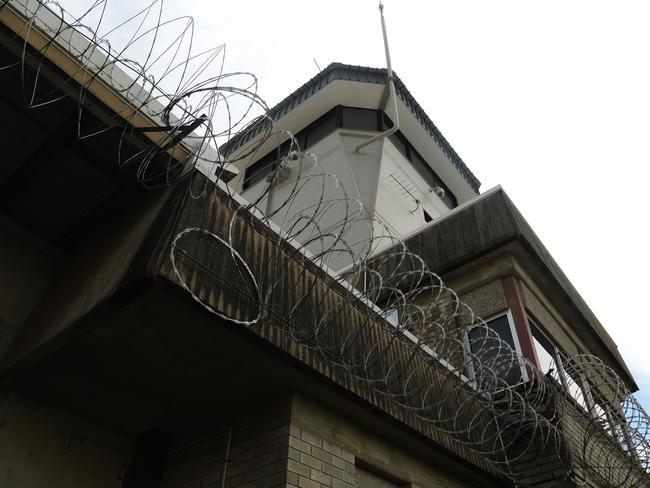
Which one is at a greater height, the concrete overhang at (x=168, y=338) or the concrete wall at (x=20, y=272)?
the concrete wall at (x=20, y=272)

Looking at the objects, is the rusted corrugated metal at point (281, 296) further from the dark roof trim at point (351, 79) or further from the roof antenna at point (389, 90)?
the dark roof trim at point (351, 79)

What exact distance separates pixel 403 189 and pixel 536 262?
6.30 metres

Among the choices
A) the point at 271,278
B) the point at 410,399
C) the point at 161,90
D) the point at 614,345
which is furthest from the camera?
the point at 614,345

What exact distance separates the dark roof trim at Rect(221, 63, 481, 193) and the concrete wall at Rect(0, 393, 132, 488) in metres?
10.4

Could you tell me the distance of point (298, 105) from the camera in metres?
15.8

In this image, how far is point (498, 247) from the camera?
8273 mm

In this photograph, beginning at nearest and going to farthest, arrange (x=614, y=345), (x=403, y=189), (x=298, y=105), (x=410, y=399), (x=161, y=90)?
(x=161, y=90)
(x=410, y=399)
(x=614, y=345)
(x=403, y=189)
(x=298, y=105)

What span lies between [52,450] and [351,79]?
498 inches

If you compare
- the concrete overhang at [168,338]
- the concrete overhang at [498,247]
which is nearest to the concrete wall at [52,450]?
the concrete overhang at [168,338]

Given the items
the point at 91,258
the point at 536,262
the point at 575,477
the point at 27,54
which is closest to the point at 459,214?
the point at 536,262

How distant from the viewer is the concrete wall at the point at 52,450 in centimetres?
438

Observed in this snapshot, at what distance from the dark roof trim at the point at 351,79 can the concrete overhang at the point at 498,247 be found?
22.6 feet

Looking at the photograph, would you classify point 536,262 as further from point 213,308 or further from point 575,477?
point 213,308

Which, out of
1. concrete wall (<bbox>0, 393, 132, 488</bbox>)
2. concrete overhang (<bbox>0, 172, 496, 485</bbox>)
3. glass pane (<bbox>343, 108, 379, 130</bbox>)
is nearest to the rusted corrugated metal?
concrete overhang (<bbox>0, 172, 496, 485</bbox>)
